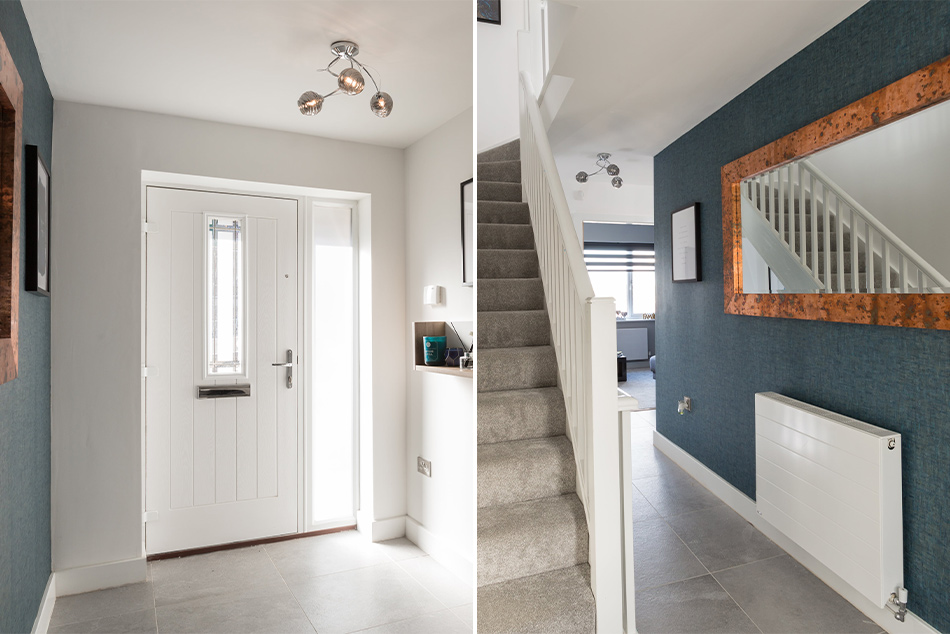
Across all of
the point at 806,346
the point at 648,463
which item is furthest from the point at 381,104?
the point at 648,463

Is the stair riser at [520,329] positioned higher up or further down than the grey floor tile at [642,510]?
higher up

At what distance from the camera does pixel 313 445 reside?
120 cm

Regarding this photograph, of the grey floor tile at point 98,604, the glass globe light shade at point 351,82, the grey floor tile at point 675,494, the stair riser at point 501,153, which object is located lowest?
the grey floor tile at point 675,494

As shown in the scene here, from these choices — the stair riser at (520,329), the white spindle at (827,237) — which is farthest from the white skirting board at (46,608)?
the white spindle at (827,237)

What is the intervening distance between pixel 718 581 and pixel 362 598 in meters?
0.96

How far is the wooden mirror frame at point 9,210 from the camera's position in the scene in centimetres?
37

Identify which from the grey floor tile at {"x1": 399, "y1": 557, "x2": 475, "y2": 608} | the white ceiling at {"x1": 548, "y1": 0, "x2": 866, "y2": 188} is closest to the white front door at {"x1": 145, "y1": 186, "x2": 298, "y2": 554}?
the grey floor tile at {"x1": 399, "y1": 557, "x2": 475, "y2": 608}

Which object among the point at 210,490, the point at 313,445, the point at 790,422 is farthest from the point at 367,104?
the point at 790,422

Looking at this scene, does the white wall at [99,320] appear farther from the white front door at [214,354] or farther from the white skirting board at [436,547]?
the white skirting board at [436,547]

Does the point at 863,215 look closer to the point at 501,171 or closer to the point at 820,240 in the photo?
the point at 820,240

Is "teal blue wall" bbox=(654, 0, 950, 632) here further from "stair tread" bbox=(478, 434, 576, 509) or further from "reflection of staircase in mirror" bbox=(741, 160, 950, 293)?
"stair tread" bbox=(478, 434, 576, 509)

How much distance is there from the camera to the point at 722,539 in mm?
1517

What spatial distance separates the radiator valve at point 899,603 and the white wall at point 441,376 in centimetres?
93

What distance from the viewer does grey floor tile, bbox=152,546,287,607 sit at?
2.04 ft
